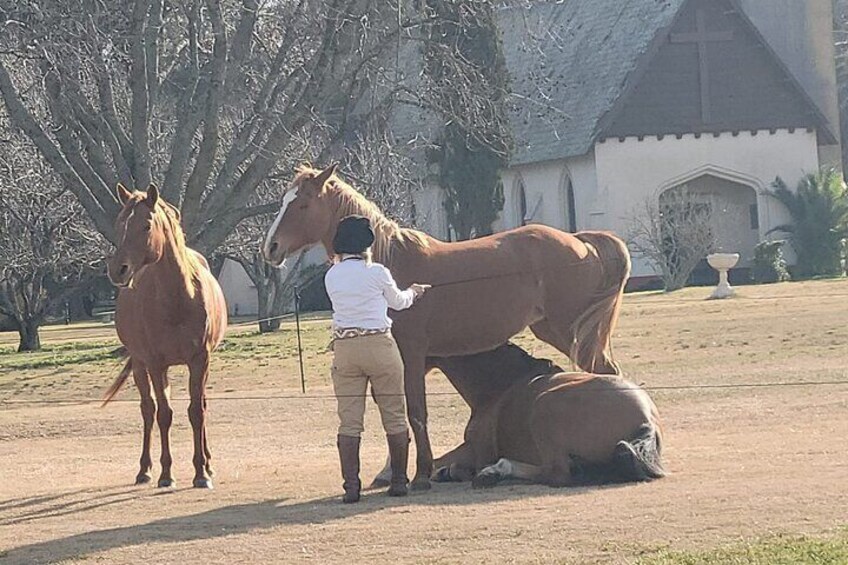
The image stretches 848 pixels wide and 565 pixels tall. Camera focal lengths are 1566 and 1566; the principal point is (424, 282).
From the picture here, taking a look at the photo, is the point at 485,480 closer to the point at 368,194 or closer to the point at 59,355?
the point at 368,194

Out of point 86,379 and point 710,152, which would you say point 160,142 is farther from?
point 710,152

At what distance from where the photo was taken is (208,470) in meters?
12.6

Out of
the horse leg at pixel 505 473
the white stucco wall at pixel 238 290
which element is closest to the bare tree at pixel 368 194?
the white stucco wall at pixel 238 290

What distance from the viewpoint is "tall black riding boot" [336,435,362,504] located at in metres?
10.7

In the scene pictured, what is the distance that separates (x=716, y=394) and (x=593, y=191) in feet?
106

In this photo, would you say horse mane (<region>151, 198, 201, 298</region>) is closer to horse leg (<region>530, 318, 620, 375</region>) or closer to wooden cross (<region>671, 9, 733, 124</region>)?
horse leg (<region>530, 318, 620, 375</region>)

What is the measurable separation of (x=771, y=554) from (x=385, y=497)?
3.52 metres

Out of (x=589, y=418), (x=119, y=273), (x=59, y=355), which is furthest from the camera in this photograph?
(x=59, y=355)

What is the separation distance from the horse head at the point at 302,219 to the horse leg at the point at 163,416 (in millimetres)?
1822

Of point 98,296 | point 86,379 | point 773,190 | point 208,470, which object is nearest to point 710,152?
point 773,190

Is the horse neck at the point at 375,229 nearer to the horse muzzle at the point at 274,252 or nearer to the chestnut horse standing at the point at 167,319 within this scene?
the horse muzzle at the point at 274,252

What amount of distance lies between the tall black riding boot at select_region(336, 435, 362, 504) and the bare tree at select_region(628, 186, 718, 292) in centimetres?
3392

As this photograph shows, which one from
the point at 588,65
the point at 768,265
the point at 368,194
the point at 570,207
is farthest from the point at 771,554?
the point at 570,207

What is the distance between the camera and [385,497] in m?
11.0
